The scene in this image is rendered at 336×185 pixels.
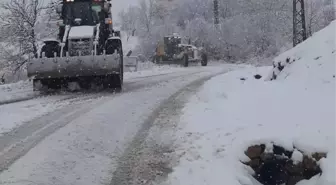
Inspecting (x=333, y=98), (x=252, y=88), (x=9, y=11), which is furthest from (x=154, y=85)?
(x=9, y=11)

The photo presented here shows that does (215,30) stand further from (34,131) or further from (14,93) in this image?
(34,131)

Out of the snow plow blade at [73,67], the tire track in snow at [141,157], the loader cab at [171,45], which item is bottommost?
the tire track in snow at [141,157]

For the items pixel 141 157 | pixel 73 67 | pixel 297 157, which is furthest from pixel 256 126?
pixel 73 67

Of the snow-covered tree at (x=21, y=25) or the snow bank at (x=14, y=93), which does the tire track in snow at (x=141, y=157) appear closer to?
the snow bank at (x=14, y=93)

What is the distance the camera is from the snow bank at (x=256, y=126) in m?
5.57

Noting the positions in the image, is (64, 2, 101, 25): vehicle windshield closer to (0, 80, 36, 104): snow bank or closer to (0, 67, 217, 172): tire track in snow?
(0, 80, 36, 104): snow bank

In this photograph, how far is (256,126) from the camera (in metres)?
6.70

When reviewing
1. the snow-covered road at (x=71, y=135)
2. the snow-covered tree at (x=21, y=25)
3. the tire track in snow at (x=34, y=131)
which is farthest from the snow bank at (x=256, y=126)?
the snow-covered tree at (x=21, y=25)

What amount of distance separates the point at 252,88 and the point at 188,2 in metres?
46.2

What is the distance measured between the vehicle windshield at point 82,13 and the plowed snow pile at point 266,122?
5.33 metres

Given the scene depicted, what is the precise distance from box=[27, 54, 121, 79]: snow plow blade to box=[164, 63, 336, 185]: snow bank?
3183 mm

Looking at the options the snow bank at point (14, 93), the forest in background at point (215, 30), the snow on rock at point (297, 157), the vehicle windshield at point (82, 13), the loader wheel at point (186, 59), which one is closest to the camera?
the snow on rock at point (297, 157)

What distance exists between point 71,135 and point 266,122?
9.88 feet

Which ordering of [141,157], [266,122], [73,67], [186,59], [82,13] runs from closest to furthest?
[141,157]
[266,122]
[73,67]
[82,13]
[186,59]
